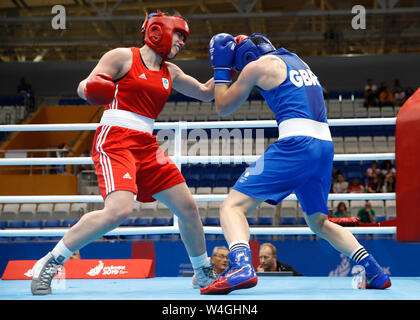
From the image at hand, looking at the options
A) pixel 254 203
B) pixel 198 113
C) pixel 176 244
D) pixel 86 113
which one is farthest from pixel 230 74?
pixel 86 113

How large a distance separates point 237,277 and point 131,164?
2.57ft

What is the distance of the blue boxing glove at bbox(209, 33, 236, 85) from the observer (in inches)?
103

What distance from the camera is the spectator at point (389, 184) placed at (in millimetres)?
9416

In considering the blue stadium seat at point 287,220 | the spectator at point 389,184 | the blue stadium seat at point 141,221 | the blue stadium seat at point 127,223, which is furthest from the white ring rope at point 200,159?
the spectator at point 389,184

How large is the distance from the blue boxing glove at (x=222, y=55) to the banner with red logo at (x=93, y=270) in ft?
5.01

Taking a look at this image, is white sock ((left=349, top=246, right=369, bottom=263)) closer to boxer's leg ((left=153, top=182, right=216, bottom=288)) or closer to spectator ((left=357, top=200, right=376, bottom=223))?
boxer's leg ((left=153, top=182, right=216, bottom=288))

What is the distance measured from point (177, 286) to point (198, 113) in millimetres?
11216

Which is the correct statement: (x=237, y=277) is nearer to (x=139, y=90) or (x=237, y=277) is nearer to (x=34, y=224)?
(x=139, y=90)

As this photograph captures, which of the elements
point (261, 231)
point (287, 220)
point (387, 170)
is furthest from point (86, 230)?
point (387, 170)

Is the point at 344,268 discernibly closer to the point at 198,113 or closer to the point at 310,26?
the point at 198,113

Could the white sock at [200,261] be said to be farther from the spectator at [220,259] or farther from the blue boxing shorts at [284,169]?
the spectator at [220,259]

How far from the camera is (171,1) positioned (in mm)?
15883

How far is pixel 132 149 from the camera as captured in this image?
2.70 m

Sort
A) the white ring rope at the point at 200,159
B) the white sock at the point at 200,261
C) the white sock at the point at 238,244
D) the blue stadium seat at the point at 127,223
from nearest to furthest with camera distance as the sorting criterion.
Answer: the white sock at the point at 238,244
the white sock at the point at 200,261
the white ring rope at the point at 200,159
the blue stadium seat at the point at 127,223
